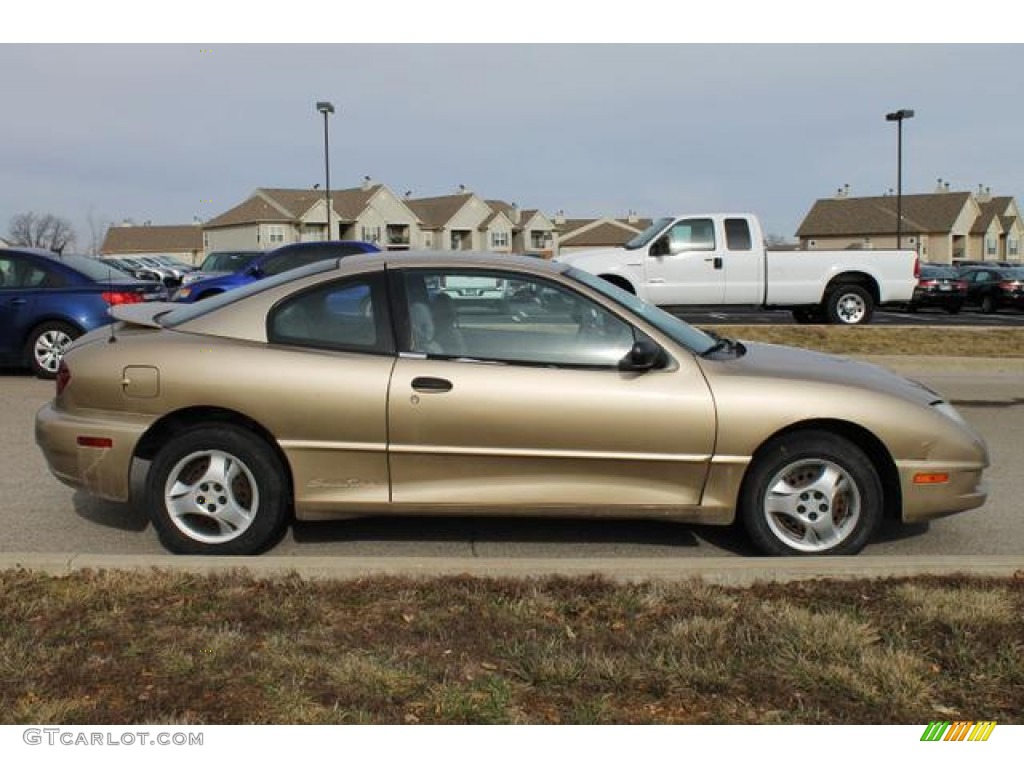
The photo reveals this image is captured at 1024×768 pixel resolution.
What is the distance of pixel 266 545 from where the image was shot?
15.2 ft

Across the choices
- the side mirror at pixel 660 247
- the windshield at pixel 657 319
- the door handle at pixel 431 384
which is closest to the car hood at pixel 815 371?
the windshield at pixel 657 319

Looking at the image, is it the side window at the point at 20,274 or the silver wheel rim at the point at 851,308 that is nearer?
the side window at the point at 20,274

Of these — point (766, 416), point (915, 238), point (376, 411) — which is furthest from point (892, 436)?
point (915, 238)

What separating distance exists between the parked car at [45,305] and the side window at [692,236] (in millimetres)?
8137

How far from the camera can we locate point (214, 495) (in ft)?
15.1

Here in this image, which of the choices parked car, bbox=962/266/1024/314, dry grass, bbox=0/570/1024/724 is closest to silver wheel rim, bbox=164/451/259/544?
dry grass, bbox=0/570/1024/724

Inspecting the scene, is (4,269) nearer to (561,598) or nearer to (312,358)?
(312,358)

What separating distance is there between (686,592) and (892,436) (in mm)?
1386

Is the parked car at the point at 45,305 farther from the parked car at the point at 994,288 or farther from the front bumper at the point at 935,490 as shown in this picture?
the parked car at the point at 994,288

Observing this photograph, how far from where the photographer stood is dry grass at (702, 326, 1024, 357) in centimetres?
1331

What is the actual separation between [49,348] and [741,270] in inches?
392

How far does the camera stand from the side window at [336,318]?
4672mm

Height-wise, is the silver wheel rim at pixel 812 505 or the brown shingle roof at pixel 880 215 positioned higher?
the brown shingle roof at pixel 880 215
